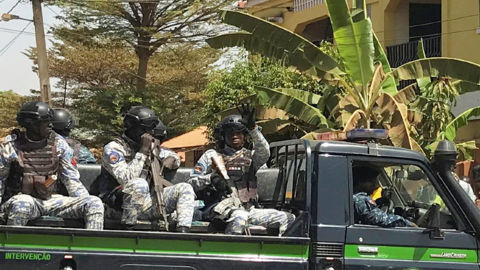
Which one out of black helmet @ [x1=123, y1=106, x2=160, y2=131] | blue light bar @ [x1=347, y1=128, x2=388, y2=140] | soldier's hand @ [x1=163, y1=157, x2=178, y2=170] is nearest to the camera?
blue light bar @ [x1=347, y1=128, x2=388, y2=140]

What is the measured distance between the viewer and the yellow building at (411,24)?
15.2m

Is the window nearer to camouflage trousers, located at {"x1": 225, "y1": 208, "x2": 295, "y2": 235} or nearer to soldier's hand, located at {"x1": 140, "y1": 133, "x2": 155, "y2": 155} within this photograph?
camouflage trousers, located at {"x1": 225, "y1": 208, "x2": 295, "y2": 235}

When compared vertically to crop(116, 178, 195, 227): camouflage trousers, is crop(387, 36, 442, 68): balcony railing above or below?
above

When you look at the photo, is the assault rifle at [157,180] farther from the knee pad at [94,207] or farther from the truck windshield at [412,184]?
the truck windshield at [412,184]

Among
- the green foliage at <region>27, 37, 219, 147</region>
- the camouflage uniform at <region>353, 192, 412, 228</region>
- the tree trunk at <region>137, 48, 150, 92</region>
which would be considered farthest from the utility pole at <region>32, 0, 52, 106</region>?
the camouflage uniform at <region>353, 192, 412, 228</region>

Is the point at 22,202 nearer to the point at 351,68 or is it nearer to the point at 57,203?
the point at 57,203

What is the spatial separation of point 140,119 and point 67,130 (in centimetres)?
173

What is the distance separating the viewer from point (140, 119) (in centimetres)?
480

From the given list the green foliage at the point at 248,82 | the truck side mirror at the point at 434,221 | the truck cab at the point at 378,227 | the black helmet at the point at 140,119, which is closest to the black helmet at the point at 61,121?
the black helmet at the point at 140,119

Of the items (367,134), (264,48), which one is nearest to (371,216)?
(367,134)

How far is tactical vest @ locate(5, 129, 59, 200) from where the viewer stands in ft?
14.4

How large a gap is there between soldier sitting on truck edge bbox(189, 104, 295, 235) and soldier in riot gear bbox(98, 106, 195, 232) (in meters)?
0.24

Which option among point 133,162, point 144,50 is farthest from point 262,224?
point 144,50

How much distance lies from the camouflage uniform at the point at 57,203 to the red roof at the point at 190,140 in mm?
16231
